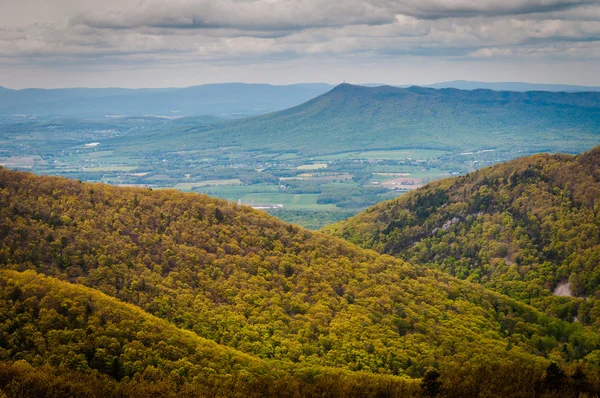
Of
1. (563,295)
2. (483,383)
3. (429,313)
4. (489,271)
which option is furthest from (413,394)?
(489,271)

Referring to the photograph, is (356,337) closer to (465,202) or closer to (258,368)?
(258,368)

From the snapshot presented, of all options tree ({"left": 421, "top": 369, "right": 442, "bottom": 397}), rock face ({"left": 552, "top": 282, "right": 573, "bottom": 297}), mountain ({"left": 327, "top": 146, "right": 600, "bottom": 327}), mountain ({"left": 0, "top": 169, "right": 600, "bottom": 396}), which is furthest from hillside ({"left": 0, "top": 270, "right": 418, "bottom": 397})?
mountain ({"left": 327, "top": 146, "right": 600, "bottom": 327})

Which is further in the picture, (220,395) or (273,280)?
(273,280)

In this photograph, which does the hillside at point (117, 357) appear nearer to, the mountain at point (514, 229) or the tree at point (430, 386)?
the tree at point (430, 386)

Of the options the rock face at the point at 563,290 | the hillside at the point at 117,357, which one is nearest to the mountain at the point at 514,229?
the rock face at the point at 563,290

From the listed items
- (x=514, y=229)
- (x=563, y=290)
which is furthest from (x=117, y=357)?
(x=514, y=229)

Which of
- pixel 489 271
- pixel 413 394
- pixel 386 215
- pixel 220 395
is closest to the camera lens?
pixel 220 395

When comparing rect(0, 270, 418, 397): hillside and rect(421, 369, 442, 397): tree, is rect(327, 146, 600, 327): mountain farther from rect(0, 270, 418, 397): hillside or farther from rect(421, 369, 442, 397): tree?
rect(0, 270, 418, 397): hillside

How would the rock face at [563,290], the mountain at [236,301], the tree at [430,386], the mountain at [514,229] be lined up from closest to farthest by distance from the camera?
1. the mountain at [236,301]
2. the tree at [430,386]
3. the rock face at [563,290]
4. the mountain at [514,229]
